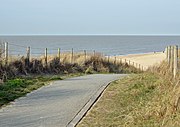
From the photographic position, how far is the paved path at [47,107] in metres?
9.68

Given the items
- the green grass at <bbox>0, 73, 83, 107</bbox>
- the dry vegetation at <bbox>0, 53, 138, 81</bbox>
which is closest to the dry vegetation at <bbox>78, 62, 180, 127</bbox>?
the green grass at <bbox>0, 73, 83, 107</bbox>

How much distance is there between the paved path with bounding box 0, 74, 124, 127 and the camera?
968cm

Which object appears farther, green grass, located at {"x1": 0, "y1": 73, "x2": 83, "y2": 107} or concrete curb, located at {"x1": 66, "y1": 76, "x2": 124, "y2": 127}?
green grass, located at {"x1": 0, "y1": 73, "x2": 83, "y2": 107}

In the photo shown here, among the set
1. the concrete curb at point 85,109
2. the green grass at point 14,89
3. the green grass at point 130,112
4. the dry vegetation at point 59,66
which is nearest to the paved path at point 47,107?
the concrete curb at point 85,109

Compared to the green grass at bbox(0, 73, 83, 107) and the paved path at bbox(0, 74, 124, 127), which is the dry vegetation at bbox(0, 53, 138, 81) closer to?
the green grass at bbox(0, 73, 83, 107)

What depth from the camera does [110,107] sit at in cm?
1162

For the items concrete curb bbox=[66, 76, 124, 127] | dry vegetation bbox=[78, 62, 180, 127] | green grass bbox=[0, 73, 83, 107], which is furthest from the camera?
green grass bbox=[0, 73, 83, 107]

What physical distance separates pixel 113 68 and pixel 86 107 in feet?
72.5

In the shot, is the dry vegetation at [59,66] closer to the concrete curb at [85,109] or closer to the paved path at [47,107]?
the paved path at [47,107]

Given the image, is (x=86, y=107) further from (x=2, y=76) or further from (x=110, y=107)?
(x=2, y=76)

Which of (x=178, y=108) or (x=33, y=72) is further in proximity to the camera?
(x=33, y=72)

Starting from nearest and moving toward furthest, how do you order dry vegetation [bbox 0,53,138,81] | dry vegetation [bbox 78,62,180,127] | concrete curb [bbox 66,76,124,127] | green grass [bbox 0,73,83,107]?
dry vegetation [bbox 78,62,180,127], concrete curb [bbox 66,76,124,127], green grass [bbox 0,73,83,107], dry vegetation [bbox 0,53,138,81]

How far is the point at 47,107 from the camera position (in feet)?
38.2

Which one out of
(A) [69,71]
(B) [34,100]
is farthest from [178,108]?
(A) [69,71]
